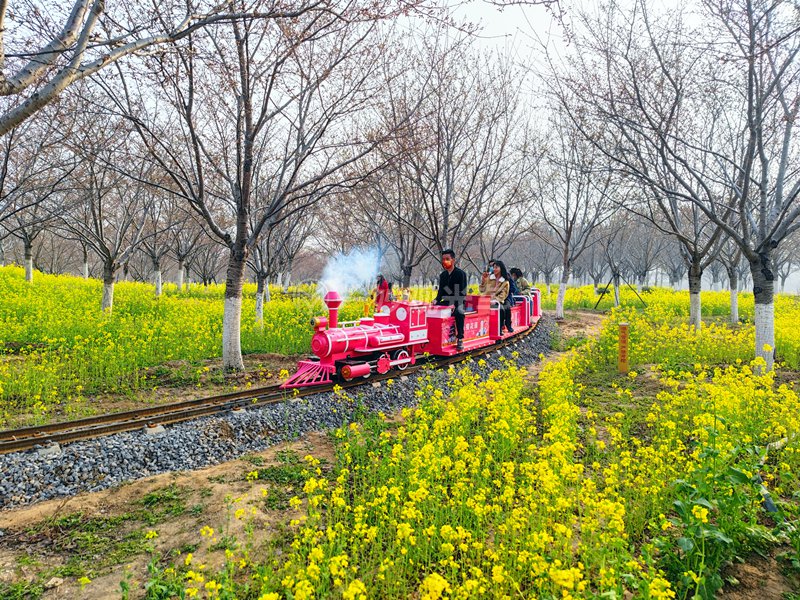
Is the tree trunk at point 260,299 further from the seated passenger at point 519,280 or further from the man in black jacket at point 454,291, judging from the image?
the seated passenger at point 519,280

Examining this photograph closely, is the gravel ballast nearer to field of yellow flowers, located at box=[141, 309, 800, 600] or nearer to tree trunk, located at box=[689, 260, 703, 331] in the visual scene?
field of yellow flowers, located at box=[141, 309, 800, 600]

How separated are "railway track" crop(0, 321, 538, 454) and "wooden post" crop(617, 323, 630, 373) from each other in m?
5.43

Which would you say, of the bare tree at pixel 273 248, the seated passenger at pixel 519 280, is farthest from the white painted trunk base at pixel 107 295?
the seated passenger at pixel 519 280

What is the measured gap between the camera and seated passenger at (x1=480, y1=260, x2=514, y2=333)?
12891mm

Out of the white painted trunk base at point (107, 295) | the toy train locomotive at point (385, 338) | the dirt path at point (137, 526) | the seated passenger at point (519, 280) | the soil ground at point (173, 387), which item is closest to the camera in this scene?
the dirt path at point (137, 526)

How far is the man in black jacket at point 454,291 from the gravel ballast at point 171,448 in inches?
115

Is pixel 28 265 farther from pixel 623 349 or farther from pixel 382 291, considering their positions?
pixel 623 349

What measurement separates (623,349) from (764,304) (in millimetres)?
2771

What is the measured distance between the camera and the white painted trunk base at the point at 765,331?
8570mm

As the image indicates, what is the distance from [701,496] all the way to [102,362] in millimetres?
10082

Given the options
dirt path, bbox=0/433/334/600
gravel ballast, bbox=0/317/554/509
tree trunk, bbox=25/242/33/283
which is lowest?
dirt path, bbox=0/433/334/600

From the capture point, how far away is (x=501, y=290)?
42.4ft

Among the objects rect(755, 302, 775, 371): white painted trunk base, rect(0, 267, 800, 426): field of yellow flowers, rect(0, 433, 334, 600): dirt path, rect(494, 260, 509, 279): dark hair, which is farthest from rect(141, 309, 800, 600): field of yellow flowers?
rect(494, 260, 509, 279): dark hair

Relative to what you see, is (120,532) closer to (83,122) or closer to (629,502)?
(629,502)
